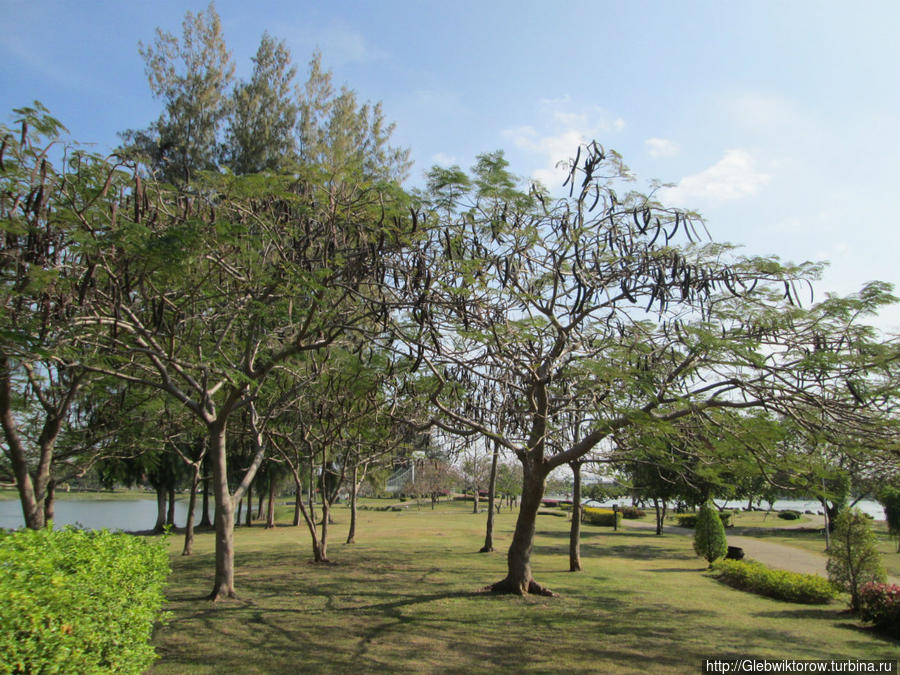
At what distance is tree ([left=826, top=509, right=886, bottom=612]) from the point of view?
10289 millimetres

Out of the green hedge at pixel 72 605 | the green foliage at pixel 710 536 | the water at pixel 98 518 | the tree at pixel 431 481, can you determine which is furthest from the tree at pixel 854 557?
the tree at pixel 431 481

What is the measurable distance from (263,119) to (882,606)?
57.0ft

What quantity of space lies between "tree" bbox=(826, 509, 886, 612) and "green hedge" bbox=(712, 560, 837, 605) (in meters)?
0.54

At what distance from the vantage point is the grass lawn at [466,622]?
702 centimetres

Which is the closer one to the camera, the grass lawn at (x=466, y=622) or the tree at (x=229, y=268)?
the tree at (x=229, y=268)

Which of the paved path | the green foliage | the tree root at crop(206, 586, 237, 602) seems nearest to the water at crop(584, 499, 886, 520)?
the paved path

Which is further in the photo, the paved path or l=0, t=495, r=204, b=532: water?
l=0, t=495, r=204, b=532: water

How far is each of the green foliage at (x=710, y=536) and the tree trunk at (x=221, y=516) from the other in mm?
13269

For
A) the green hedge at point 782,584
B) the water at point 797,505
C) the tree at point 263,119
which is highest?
the tree at point 263,119

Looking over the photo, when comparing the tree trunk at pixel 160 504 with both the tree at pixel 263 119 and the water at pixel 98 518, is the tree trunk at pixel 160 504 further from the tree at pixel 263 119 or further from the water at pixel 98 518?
the tree at pixel 263 119

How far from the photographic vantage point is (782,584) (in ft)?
39.4

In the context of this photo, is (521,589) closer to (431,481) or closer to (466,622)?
(466,622)

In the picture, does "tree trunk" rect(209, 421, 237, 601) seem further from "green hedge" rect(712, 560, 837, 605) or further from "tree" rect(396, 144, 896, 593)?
"green hedge" rect(712, 560, 837, 605)

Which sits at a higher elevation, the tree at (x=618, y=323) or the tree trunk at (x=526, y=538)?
the tree at (x=618, y=323)
